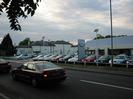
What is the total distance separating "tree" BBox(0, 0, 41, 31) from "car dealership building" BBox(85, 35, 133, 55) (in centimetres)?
5942

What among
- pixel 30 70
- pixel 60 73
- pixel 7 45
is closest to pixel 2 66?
pixel 30 70

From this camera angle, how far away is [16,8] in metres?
4.74

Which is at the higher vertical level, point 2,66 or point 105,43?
point 105,43

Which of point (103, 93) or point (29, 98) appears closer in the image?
point (29, 98)

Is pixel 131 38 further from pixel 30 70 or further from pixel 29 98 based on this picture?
pixel 29 98

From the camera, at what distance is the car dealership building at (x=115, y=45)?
63.4 m

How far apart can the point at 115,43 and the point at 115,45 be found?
1.90 ft

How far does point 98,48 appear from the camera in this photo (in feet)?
233

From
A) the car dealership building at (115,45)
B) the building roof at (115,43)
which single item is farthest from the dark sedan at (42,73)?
the building roof at (115,43)

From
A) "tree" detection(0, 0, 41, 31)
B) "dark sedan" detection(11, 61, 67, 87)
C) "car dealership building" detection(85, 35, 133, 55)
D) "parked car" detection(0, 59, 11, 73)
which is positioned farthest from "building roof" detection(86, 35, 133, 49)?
"tree" detection(0, 0, 41, 31)

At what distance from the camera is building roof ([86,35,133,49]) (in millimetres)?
63306

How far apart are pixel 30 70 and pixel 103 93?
511 cm

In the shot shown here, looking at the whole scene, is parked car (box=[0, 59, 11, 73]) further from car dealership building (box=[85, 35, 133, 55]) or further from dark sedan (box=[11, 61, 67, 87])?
car dealership building (box=[85, 35, 133, 55])

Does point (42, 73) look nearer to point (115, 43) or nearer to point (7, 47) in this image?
point (115, 43)
